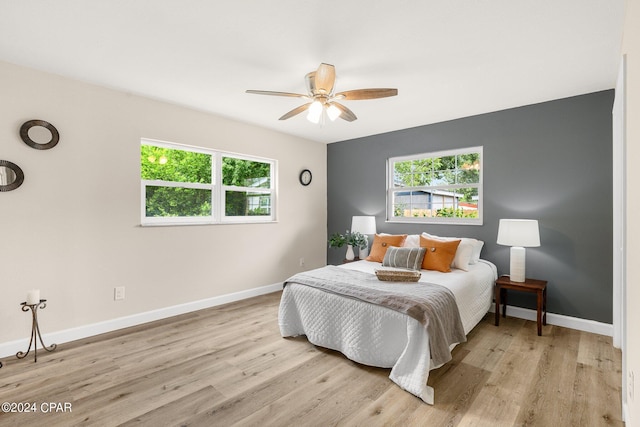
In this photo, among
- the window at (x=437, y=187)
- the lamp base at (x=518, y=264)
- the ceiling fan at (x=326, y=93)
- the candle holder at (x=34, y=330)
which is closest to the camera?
the ceiling fan at (x=326, y=93)

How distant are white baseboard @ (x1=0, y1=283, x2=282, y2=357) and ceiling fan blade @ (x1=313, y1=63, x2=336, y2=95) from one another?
2.91 metres

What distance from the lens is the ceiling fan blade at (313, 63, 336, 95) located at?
2269 mm

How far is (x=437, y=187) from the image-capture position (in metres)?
4.29

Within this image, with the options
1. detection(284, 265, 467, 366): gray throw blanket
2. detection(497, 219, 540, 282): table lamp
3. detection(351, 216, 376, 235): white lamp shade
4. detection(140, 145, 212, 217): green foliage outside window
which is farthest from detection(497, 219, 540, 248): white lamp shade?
detection(140, 145, 212, 217): green foliage outside window

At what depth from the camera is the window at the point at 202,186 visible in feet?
11.6

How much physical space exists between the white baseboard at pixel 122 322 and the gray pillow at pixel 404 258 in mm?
1987

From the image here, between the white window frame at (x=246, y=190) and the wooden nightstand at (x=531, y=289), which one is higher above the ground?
the white window frame at (x=246, y=190)

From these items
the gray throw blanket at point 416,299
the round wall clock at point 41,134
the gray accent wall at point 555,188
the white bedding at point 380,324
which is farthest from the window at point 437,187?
the round wall clock at point 41,134

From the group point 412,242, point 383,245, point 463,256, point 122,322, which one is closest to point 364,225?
point 383,245

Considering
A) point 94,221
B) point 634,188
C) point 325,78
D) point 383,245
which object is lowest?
point 383,245

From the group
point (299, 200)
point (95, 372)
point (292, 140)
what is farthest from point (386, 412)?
point (292, 140)

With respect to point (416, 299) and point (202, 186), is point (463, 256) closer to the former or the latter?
point (416, 299)

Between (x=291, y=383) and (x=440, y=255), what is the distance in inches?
80.8

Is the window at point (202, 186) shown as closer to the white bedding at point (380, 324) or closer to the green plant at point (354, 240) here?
the green plant at point (354, 240)
